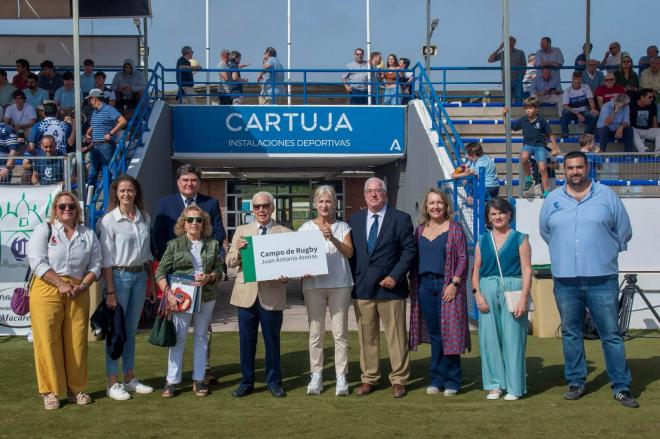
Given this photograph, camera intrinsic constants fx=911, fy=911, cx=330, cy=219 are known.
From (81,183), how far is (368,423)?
19.4ft

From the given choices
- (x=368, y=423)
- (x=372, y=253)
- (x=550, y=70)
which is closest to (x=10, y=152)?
(x=372, y=253)

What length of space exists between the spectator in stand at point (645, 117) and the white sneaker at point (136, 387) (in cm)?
1132

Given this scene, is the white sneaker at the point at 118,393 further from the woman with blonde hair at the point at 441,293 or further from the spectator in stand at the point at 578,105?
the spectator in stand at the point at 578,105

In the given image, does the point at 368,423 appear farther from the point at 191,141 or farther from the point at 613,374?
the point at 191,141

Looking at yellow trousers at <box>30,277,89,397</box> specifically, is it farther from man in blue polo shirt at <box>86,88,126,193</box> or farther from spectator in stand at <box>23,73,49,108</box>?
spectator in stand at <box>23,73,49,108</box>

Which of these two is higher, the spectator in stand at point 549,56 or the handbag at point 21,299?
the spectator in stand at point 549,56

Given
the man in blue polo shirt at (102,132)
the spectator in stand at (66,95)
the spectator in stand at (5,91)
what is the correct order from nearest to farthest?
1. the man in blue polo shirt at (102,132)
2. the spectator in stand at (66,95)
3. the spectator in stand at (5,91)

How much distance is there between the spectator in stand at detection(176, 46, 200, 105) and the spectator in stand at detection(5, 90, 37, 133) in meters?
2.95

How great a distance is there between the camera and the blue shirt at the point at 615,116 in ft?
52.0

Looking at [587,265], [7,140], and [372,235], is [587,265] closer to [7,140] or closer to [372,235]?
[372,235]

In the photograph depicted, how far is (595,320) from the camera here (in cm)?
714

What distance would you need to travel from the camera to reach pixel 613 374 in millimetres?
7066

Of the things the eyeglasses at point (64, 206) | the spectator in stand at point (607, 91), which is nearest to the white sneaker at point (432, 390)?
the eyeglasses at point (64, 206)

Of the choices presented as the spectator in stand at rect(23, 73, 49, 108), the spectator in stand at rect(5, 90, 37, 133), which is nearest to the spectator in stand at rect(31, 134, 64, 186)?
the spectator in stand at rect(5, 90, 37, 133)
